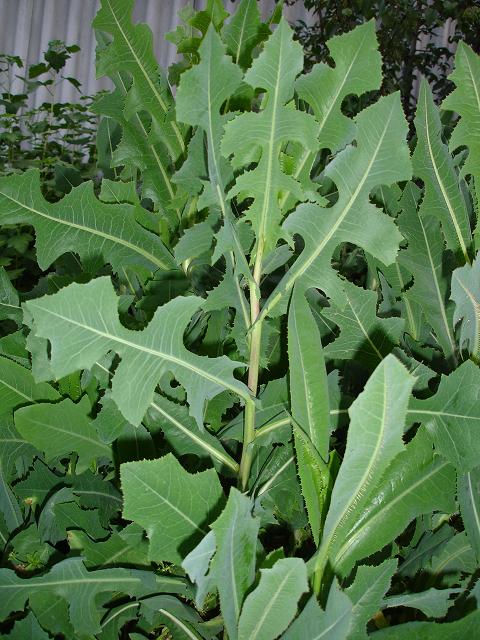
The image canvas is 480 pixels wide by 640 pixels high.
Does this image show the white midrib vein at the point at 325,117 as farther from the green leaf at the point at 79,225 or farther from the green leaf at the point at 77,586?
the green leaf at the point at 77,586

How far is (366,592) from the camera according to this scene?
317mm

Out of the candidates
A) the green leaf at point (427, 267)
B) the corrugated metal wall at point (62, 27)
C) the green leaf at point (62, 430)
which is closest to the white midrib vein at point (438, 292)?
the green leaf at point (427, 267)

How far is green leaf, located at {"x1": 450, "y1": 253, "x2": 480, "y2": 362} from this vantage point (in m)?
0.37

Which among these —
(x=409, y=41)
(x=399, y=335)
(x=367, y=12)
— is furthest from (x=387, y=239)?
(x=409, y=41)

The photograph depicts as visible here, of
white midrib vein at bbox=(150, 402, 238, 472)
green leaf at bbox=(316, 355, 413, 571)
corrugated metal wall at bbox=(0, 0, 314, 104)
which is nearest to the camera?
green leaf at bbox=(316, 355, 413, 571)

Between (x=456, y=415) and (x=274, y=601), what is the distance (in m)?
0.12

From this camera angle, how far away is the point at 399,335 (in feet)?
1.31

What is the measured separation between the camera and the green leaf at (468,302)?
0.37 meters

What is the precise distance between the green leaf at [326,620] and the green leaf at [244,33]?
323 millimetres

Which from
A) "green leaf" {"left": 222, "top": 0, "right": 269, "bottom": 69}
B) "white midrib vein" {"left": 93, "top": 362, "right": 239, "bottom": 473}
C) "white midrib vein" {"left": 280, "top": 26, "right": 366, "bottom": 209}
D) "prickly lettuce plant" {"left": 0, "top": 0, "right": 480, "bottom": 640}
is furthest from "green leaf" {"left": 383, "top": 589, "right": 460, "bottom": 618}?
"green leaf" {"left": 222, "top": 0, "right": 269, "bottom": 69}

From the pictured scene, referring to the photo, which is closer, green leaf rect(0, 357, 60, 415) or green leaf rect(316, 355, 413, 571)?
green leaf rect(316, 355, 413, 571)

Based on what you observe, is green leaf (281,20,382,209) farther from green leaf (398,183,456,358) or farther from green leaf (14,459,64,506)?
green leaf (14,459,64,506)

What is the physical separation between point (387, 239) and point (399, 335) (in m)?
0.07

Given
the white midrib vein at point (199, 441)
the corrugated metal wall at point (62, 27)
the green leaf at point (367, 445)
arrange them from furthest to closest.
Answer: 1. the corrugated metal wall at point (62, 27)
2. the white midrib vein at point (199, 441)
3. the green leaf at point (367, 445)
